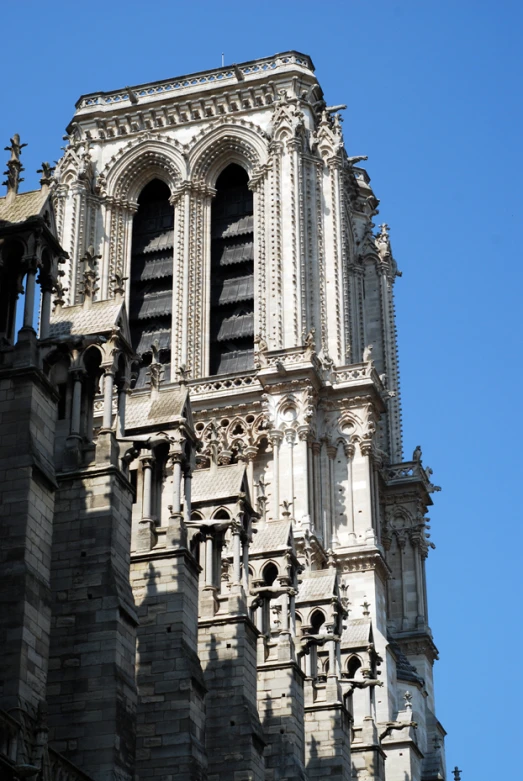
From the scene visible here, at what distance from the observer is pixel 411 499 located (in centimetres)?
6372

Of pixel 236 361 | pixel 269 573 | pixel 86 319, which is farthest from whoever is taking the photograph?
pixel 236 361

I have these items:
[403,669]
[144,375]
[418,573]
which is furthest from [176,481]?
[418,573]

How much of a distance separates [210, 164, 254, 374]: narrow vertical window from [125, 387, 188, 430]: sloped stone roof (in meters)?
22.9

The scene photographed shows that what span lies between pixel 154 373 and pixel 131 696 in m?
11.3

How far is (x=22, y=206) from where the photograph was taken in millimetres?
31531

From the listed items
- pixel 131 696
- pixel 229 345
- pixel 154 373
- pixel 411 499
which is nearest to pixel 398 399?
pixel 411 499

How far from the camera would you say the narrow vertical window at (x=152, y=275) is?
202 feet

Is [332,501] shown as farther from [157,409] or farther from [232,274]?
[157,409]

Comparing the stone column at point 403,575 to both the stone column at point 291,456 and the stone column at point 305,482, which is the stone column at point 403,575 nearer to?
the stone column at point 305,482

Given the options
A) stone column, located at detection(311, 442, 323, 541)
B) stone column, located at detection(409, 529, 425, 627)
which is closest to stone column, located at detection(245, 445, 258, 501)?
stone column, located at detection(311, 442, 323, 541)

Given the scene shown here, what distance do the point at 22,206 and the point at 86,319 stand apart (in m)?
2.95

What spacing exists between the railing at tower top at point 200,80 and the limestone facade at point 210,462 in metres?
0.11

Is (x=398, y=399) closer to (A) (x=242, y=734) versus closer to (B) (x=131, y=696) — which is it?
(A) (x=242, y=734)

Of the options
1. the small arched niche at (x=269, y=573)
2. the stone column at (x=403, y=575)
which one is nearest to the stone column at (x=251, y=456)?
the stone column at (x=403, y=575)
